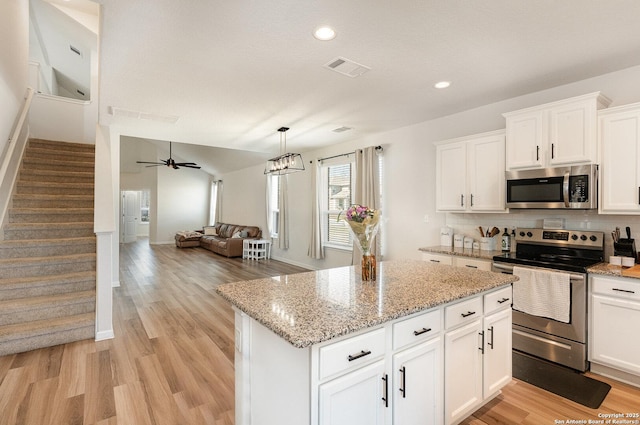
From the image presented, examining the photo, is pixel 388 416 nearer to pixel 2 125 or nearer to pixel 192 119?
pixel 192 119

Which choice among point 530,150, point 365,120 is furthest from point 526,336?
point 365,120

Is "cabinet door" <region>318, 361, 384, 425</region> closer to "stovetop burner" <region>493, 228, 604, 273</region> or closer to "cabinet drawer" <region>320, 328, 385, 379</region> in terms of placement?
"cabinet drawer" <region>320, 328, 385, 379</region>

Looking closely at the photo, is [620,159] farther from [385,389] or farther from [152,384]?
[152,384]

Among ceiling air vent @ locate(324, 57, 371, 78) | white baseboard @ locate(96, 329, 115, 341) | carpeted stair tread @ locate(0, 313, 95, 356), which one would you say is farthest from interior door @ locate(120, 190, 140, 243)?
ceiling air vent @ locate(324, 57, 371, 78)

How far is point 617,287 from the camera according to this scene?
7.89ft

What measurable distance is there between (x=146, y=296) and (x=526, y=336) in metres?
4.95

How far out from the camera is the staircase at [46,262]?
3.09 metres

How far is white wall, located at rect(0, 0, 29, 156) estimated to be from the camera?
3361mm

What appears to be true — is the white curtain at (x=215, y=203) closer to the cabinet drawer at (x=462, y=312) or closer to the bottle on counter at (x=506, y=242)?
the bottle on counter at (x=506, y=242)

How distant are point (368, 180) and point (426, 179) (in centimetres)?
98

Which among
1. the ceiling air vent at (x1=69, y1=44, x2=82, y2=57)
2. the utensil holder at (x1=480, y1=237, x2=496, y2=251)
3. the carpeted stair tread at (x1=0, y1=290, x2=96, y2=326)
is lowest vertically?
the carpeted stair tread at (x1=0, y1=290, x2=96, y2=326)

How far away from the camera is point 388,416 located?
4.79 feet

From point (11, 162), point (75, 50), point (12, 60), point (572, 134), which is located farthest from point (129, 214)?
point (572, 134)

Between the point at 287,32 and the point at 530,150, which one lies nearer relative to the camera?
the point at 287,32
